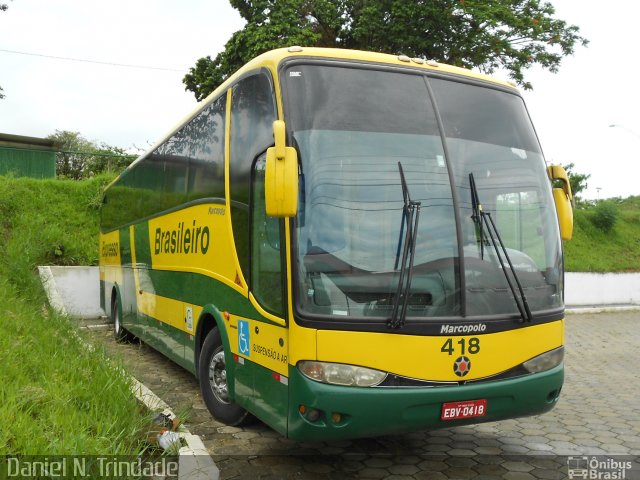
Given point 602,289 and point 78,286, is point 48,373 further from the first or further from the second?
point 602,289

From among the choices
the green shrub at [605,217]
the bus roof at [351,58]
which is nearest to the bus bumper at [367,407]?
the bus roof at [351,58]

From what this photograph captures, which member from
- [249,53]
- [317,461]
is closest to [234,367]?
[317,461]

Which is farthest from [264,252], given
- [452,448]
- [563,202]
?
[563,202]

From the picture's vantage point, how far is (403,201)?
4258 millimetres

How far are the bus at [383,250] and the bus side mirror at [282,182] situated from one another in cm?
1

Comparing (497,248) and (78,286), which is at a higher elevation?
(497,248)

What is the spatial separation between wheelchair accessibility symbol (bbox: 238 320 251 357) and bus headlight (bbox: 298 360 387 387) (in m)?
1.02

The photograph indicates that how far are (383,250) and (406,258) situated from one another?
163 mm

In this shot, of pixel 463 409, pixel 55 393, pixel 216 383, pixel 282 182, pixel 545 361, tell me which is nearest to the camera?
pixel 282 182

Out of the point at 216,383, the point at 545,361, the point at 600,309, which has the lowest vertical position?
the point at 600,309

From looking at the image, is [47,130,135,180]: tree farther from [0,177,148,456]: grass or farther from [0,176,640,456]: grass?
[0,177,148,456]: grass

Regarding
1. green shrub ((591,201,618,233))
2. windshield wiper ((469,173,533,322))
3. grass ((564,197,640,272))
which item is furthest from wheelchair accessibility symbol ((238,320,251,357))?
green shrub ((591,201,618,233))

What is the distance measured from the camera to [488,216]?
Answer: 446 cm

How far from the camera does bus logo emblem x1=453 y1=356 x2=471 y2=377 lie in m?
4.17
